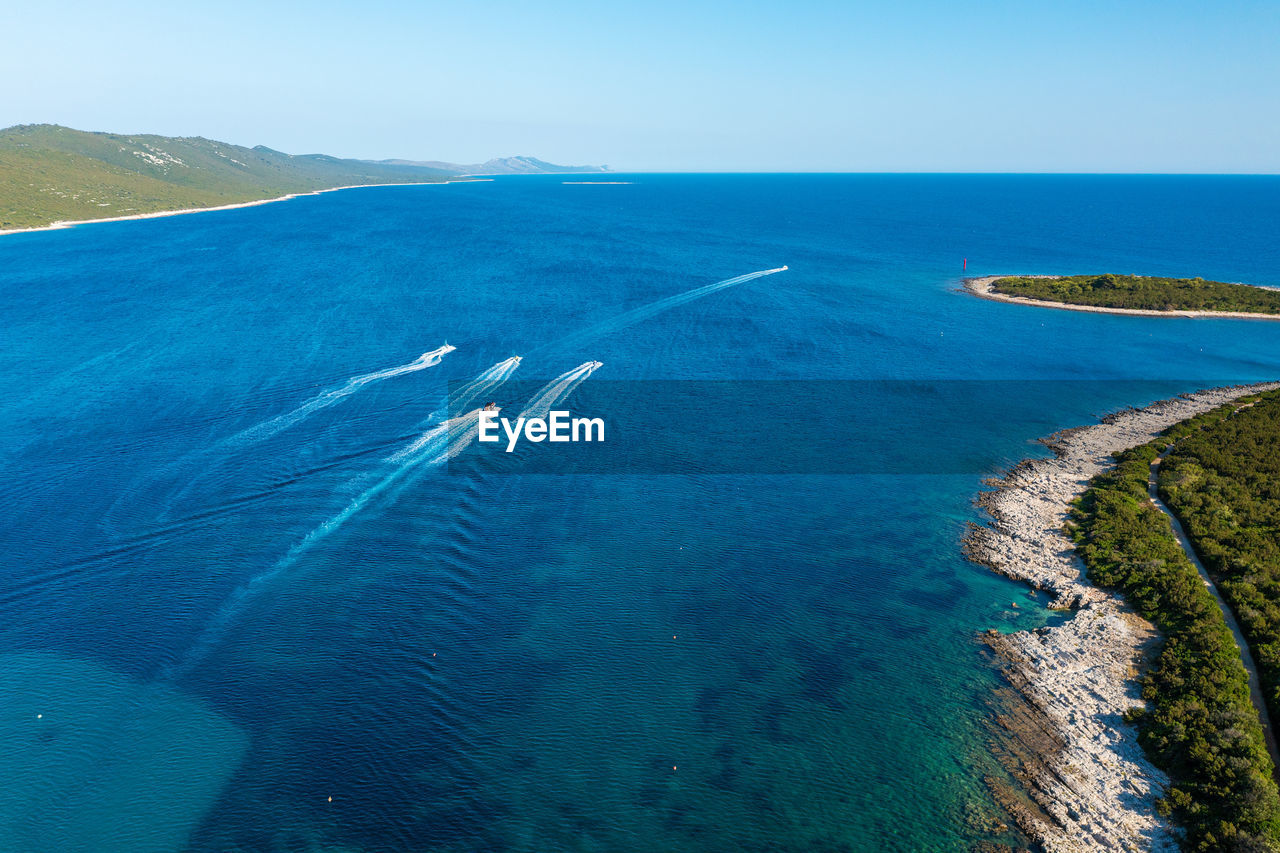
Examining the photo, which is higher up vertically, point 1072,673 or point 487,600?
point 1072,673

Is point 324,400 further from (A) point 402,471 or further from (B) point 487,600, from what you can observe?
(B) point 487,600

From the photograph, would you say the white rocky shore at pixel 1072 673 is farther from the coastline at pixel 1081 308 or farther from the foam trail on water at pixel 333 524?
the coastline at pixel 1081 308

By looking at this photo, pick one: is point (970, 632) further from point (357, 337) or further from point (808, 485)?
point (357, 337)

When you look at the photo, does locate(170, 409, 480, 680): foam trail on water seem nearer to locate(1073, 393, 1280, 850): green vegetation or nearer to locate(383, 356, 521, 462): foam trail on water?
locate(383, 356, 521, 462): foam trail on water

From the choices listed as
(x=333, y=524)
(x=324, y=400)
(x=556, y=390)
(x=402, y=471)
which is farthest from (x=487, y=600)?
(x=324, y=400)

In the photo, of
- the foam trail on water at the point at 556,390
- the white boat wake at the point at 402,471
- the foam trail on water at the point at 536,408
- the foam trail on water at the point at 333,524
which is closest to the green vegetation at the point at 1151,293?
the foam trail on water at the point at 556,390

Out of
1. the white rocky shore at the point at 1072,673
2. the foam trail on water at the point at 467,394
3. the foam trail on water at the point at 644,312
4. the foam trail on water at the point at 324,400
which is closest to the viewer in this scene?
the white rocky shore at the point at 1072,673
